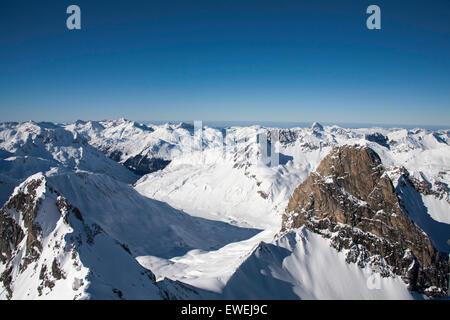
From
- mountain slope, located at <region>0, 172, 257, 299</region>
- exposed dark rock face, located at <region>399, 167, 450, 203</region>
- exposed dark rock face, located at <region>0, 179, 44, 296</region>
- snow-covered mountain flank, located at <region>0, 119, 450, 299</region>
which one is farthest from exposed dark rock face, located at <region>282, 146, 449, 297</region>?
exposed dark rock face, located at <region>0, 179, 44, 296</region>

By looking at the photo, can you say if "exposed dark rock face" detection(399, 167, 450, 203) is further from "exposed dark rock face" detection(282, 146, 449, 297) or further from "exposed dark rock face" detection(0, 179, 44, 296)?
"exposed dark rock face" detection(0, 179, 44, 296)

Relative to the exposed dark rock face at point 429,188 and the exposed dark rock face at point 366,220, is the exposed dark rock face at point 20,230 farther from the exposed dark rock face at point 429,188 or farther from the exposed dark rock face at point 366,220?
the exposed dark rock face at point 429,188

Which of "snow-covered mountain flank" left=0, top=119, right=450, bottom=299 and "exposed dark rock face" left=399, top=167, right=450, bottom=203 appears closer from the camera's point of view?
"snow-covered mountain flank" left=0, top=119, right=450, bottom=299

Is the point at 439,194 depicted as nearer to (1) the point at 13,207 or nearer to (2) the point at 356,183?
(2) the point at 356,183

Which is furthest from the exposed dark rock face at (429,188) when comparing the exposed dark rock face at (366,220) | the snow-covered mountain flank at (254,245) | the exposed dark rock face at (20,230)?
the exposed dark rock face at (20,230)

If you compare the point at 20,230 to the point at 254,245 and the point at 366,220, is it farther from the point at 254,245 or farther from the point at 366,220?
the point at 366,220

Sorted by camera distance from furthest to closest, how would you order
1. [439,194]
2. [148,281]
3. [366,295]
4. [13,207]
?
[439,194] → [366,295] → [13,207] → [148,281]

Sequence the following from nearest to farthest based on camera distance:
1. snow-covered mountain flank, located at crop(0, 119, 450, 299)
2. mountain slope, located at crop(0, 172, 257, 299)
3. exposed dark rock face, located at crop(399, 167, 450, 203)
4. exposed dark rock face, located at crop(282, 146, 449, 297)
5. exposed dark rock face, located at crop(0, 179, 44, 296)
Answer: mountain slope, located at crop(0, 172, 257, 299)
snow-covered mountain flank, located at crop(0, 119, 450, 299)
exposed dark rock face, located at crop(0, 179, 44, 296)
exposed dark rock face, located at crop(282, 146, 449, 297)
exposed dark rock face, located at crop(399, 167, 450, 203)

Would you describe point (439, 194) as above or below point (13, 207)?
below
